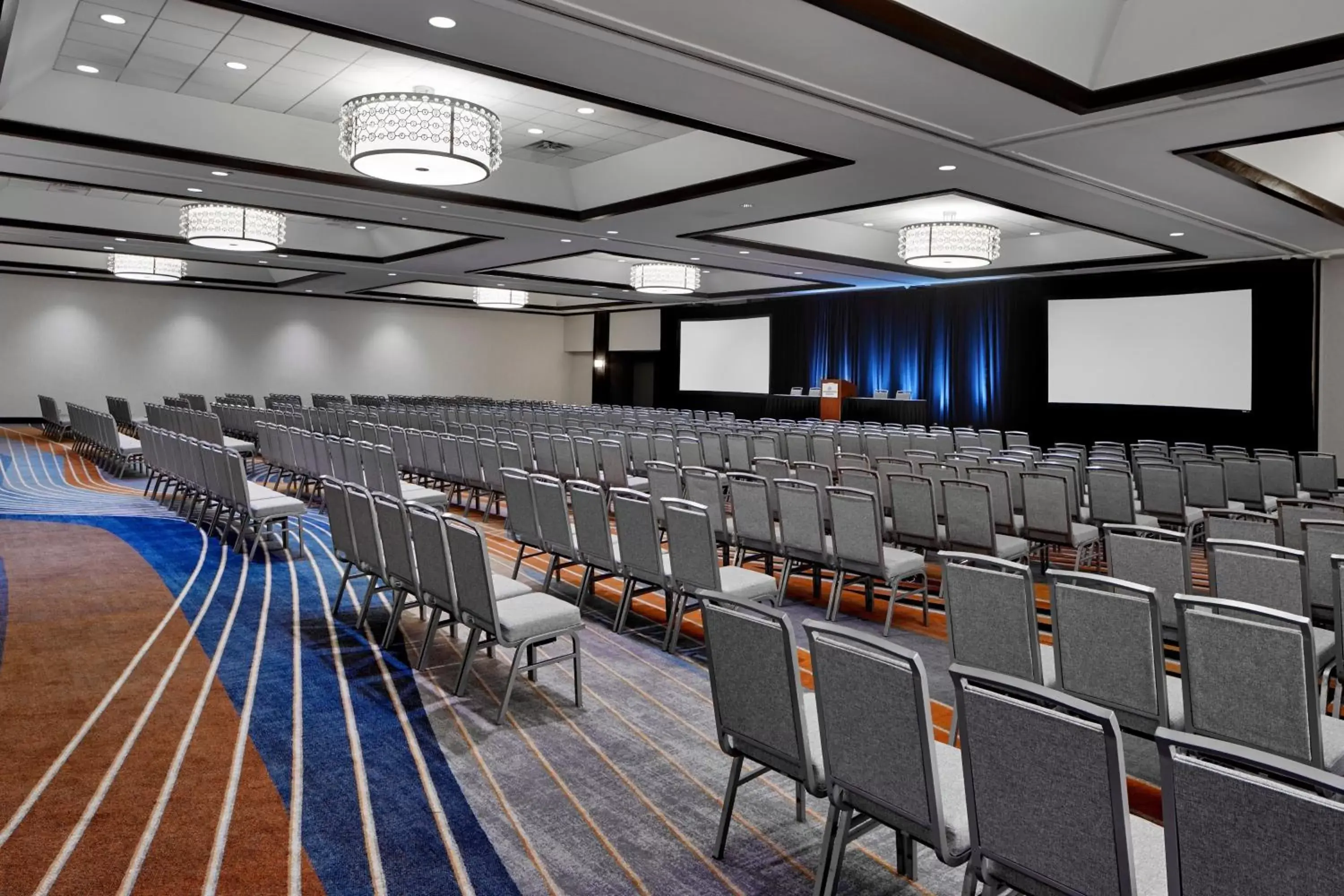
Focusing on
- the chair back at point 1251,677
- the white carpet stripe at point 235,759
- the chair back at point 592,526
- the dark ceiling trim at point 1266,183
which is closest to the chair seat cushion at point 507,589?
the chair back at point 592,526

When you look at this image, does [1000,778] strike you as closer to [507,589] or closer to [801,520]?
[507,589]

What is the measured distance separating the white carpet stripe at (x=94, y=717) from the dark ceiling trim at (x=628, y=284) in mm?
9550

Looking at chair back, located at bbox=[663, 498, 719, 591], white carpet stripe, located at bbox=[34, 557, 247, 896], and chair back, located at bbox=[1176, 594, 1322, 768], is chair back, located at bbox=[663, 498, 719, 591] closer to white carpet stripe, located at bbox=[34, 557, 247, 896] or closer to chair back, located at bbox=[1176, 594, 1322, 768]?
chair back, located at bbox=[1176, 594, 1322, 768]

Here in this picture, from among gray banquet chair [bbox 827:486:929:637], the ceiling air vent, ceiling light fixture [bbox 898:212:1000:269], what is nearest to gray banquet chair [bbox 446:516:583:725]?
gray banquet chair [bbox 827:486:929:637]

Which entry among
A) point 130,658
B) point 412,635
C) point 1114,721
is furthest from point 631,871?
point 130,658

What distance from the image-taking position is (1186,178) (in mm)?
8195

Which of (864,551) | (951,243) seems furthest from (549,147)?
(864,551)

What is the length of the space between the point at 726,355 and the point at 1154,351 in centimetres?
1089

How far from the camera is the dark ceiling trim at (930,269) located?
10.0m

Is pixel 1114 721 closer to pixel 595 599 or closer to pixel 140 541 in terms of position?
pixel 595 599

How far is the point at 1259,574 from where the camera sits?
3895 millimetres

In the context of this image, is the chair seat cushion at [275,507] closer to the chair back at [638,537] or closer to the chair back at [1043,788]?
the chair back at [638,537]

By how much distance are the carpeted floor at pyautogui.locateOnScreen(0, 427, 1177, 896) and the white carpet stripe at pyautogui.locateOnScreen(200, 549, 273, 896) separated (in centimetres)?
1

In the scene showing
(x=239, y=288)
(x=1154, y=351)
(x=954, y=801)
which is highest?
(x=239, y=288)
